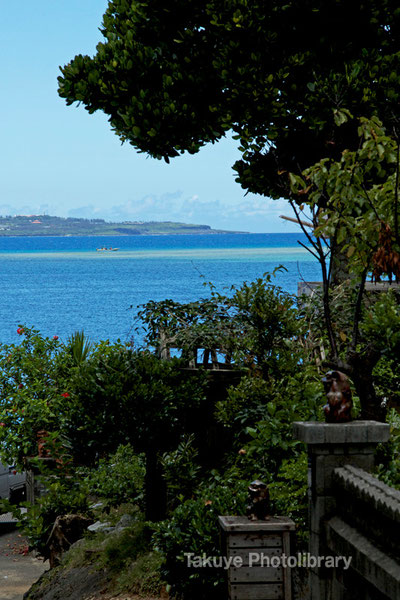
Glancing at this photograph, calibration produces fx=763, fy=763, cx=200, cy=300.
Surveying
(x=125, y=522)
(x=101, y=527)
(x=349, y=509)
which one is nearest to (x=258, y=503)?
(x=349, y=509)

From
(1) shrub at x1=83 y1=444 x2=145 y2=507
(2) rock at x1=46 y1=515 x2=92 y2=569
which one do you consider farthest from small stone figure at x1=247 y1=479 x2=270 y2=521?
(2) rock at x1=46 y1=515 x2=92 y2=569

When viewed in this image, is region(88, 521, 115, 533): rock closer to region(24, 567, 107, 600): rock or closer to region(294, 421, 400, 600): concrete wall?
region(24, 567, 107, 600): rock

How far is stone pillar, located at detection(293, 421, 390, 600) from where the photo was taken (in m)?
7.35

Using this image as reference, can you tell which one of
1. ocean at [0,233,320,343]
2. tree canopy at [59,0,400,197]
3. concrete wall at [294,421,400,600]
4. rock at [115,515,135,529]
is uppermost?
tree canopy at [59,0,400,197]

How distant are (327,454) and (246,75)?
12.5 meters

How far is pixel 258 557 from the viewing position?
8.95m

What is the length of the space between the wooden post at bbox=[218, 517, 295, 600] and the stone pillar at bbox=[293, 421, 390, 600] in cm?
128

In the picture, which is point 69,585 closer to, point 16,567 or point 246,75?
point 16,567

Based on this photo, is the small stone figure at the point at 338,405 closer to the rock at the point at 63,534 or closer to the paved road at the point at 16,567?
the rock at the point at 63,534

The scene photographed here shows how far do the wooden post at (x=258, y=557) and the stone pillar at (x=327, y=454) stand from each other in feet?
4.18

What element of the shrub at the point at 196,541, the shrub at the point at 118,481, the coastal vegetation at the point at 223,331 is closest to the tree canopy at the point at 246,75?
the coastal vegetation at the point at 223,331

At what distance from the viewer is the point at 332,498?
749 centimetres

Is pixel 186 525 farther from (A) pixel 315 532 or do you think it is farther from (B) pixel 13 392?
(B) pixel 13 392

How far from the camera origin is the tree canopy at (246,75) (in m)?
17.7
